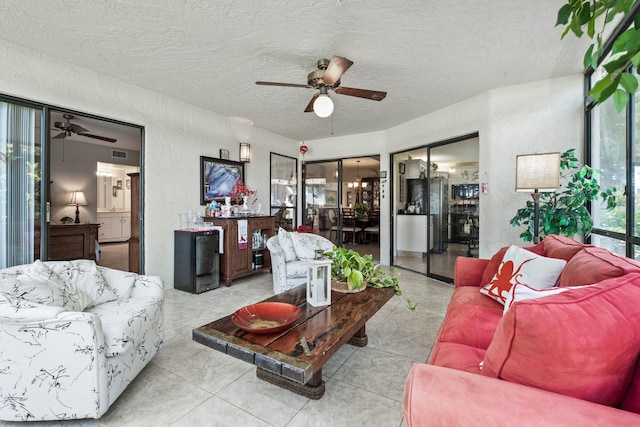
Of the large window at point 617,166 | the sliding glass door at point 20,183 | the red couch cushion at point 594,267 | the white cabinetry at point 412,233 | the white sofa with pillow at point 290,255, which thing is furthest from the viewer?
the white cabinetry at point 412,233

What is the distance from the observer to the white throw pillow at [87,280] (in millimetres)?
2125

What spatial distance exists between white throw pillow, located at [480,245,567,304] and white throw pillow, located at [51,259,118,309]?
2841 millimetres

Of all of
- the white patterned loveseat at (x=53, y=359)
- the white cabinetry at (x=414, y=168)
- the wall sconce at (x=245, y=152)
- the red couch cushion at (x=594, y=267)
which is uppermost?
the wall sconce at (x=245, y=152)

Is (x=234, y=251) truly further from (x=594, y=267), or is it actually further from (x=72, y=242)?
(x=594, y=267)

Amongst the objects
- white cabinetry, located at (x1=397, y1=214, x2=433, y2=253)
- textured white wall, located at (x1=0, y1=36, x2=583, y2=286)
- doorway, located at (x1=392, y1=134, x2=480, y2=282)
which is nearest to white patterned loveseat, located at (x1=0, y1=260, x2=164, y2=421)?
textured white wall, located at (x1=0, y1=36, x2=583, y2=286)

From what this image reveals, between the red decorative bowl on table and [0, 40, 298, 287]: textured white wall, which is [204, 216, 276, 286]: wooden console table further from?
the red decorative bowl on table

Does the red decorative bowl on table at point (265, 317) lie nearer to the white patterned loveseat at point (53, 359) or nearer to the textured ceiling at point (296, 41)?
the white patterned loveseat at point (53, 359)

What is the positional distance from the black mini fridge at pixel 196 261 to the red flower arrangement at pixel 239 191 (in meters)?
0.89

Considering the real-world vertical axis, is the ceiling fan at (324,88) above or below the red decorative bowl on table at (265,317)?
above

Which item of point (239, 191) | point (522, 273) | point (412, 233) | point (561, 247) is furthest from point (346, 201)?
point (522, 273)

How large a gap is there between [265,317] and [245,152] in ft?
12.9

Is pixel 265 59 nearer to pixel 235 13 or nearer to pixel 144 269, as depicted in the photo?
pixel 235 13

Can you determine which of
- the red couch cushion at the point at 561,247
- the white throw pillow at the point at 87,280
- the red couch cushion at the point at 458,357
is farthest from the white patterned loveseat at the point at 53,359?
the red couch cushion at the point at 561,247

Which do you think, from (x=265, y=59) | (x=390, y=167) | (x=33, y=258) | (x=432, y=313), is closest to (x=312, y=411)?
(x=432, y=313)
